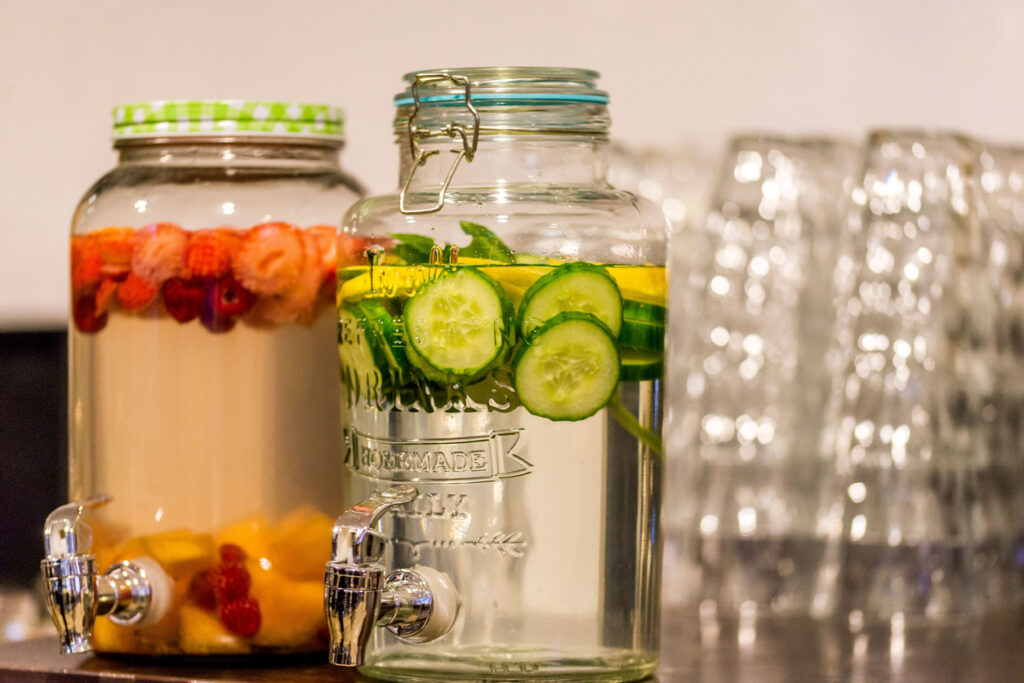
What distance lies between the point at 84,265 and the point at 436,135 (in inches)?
7.5

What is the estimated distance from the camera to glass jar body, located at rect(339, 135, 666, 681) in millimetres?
558

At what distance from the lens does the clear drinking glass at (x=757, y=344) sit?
88cm

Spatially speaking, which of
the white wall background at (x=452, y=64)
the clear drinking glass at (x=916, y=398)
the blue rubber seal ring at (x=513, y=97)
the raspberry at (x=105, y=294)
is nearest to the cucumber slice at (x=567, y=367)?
the blue rubber seal ring at (x=513, y=97)

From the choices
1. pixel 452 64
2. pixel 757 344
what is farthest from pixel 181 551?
pixel 452 64

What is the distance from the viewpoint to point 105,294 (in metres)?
0.64

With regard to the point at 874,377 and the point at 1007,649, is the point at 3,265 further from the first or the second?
the point at 1007,649

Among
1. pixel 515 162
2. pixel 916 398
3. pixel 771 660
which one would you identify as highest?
pixel 515 162

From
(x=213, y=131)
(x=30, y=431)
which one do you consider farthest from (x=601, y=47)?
(x=30, y=431)

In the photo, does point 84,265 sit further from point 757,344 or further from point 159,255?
point 757,344

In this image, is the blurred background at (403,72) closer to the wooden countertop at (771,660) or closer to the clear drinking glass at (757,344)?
the clear drinking glass at (757,344)

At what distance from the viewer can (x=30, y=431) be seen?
124 cm

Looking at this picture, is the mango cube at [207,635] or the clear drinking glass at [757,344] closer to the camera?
the mango cube at [207,635]

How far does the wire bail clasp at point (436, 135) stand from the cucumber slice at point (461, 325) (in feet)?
0.14

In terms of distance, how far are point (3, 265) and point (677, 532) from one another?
0.70 metres
